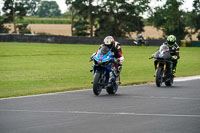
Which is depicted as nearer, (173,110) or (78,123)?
(78,123)

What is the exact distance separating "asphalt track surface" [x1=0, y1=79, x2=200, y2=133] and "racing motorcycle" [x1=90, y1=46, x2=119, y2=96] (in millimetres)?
322

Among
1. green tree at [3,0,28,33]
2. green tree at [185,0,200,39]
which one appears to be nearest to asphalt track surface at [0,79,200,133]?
green tree at [185,0,200,39]

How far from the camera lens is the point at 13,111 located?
10.8 metres

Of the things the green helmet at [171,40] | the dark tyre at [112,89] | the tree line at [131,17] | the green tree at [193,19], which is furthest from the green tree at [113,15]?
the dark tyre at [112,89]

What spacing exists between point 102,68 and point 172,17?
7252 cm

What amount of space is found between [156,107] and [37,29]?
291ft

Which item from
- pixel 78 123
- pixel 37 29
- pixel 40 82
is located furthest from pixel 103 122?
pixel 37 29

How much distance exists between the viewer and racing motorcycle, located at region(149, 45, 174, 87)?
1781 cm

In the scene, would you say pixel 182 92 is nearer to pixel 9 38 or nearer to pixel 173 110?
pixel 173 110

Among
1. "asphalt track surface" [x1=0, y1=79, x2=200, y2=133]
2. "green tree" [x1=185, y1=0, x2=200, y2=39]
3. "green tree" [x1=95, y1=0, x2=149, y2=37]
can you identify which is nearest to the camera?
"asphalt track surface" [x1=0, y1=79, x2=200, y2=133]

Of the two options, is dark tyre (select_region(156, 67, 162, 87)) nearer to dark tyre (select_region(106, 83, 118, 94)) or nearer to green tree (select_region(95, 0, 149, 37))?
dark tyre (select_region(106, 83, 118, 94))

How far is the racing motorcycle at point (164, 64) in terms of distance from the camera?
58.4ft

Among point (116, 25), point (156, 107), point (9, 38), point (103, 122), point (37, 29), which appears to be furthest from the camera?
point (37, 29)

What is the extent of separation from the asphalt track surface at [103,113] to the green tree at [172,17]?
71.3 meters
